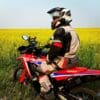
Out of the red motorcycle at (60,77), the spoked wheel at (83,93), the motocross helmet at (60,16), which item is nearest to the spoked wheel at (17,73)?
the red motorcycle at (60,77)

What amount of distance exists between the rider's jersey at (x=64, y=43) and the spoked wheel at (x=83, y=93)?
2.42 feet

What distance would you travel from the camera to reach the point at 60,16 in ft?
38.7

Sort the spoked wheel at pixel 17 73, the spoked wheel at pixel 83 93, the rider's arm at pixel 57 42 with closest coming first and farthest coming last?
1. the spoked wheel at pixel 83 93
2. the rider's arm at pixel 57 42
3. the spoked wheel at pixel 17 73

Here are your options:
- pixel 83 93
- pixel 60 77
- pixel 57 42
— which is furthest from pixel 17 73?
pixel 83 93

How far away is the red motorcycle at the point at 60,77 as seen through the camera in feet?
36.8

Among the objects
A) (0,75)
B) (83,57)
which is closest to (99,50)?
(83,57)

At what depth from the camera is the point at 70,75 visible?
445 inches

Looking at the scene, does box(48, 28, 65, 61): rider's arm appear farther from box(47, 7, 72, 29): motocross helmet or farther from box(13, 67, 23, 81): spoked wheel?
box(13, 67, 23, 81): spoked wheel

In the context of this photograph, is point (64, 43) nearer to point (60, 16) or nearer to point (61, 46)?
point (61, 46)

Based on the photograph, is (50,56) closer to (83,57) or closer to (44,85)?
(44,85)

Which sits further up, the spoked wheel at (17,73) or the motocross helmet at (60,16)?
the motocross helmet at (60,16)

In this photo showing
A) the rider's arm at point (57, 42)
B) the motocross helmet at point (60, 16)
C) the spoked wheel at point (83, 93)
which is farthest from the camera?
the motocross helmet at point (60, 16)

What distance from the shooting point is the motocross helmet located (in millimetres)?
11734

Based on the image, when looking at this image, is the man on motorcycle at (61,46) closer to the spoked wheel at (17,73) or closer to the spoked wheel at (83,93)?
the spoked wheel at (83,93)
